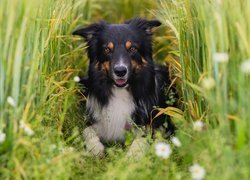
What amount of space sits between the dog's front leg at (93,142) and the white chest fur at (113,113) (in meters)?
0.13

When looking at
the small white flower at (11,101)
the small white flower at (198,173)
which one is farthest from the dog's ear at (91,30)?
the small white flower at (198,173)

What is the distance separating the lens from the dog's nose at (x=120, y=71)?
4.86 m

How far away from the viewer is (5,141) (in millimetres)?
3711

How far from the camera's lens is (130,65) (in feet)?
16.4

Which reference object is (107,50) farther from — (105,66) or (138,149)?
(138,149)

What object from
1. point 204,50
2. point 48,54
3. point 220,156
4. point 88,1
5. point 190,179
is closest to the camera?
point 220,156

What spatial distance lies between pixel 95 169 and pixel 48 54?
1113 mm

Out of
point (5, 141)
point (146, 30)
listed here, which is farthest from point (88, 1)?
point (5, 141)

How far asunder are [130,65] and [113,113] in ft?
1.69

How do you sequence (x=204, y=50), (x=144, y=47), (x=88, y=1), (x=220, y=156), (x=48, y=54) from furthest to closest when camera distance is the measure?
(x=88, y=1)
(x=144, y=47)
(x=48, y=54)
(x=204, y=50)
(x=220, y=156)

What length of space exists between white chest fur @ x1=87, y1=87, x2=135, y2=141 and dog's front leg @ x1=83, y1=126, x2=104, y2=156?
13cm

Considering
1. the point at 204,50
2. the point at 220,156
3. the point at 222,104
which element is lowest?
the point at 220,156

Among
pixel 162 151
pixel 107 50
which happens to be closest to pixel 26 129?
pixel 162 151

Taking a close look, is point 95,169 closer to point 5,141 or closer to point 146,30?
point 5,141
